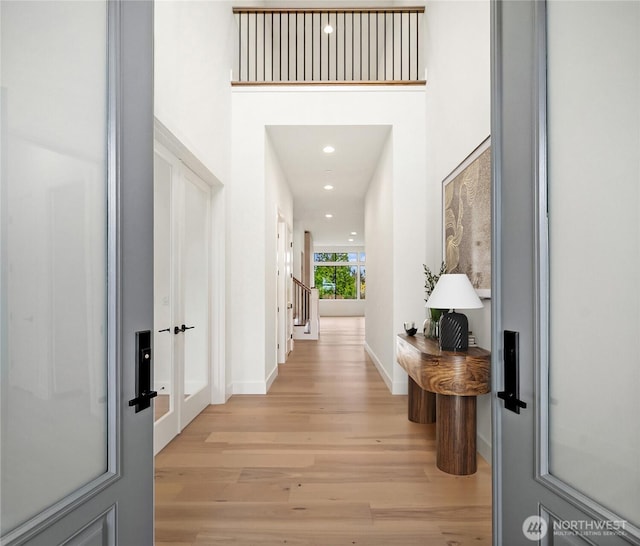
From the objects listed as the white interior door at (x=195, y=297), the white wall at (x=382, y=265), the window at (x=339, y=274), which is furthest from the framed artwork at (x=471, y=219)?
Answer: the window at (x=339, y=274)

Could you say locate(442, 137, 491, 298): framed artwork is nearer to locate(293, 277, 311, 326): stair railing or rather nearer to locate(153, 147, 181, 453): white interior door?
locate(153, 147, 181, 453): white interior door

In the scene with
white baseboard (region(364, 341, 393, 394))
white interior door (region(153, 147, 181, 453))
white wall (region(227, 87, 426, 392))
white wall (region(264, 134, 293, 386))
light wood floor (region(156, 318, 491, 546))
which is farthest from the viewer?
white wall (region(264, 134, 293, 386))

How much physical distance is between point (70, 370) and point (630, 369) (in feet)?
4.04

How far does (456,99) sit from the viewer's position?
317cm

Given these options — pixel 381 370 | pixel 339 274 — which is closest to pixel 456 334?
pixel 381 370

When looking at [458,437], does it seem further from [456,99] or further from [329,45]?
[329,45]

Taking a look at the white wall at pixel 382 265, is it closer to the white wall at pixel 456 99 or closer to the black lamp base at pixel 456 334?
the white wall at pixel 456 99

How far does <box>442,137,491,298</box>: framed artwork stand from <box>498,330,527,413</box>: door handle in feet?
5.02

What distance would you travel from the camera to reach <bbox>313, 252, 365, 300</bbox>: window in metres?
16.3

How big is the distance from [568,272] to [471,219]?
79.0 inches

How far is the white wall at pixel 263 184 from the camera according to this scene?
13.8 feet

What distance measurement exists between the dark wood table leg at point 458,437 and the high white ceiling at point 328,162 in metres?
3.04
